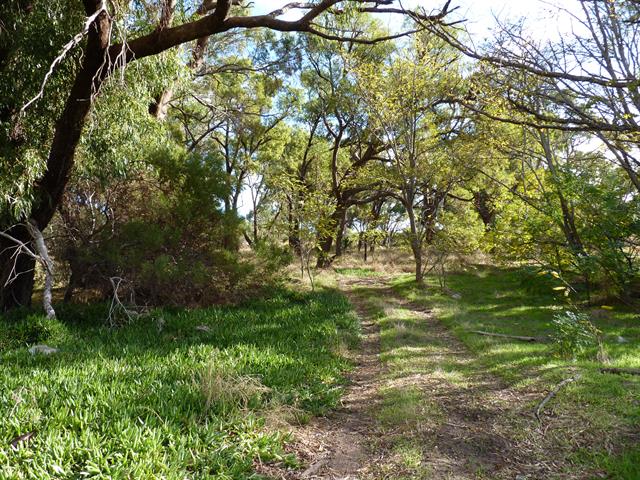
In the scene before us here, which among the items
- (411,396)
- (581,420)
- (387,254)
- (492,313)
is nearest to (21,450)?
(411,396)

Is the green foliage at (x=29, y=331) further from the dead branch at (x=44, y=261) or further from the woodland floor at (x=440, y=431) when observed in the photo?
the woodland floor at (x=440, y=431)

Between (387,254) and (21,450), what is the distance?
1037 inches

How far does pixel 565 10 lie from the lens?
4.57 m

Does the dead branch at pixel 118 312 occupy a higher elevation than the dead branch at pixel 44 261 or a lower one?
lower

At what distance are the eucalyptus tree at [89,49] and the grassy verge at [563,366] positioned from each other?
512cm

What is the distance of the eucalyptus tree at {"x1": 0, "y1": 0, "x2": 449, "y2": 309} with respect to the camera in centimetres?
687

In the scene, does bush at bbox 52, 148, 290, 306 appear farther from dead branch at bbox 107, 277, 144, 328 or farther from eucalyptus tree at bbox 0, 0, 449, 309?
eucalyptus tree at bbox 0, 0, 449, 309

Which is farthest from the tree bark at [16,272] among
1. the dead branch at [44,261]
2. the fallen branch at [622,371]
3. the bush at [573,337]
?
the fallen branch at [622,371]

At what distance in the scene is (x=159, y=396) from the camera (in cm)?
462

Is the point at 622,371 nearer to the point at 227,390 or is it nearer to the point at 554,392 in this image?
the point at 554,392

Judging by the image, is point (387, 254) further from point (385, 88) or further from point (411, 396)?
point (411, 396)

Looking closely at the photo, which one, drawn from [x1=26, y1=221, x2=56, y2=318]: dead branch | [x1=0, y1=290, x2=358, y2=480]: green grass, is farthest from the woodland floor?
[x1=26, y1=221, x2=56, y2=318]: dead branch

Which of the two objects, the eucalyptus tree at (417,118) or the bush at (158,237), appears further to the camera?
the eucalyptus tree at (417,118)

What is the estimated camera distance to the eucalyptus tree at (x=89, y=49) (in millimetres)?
6871
